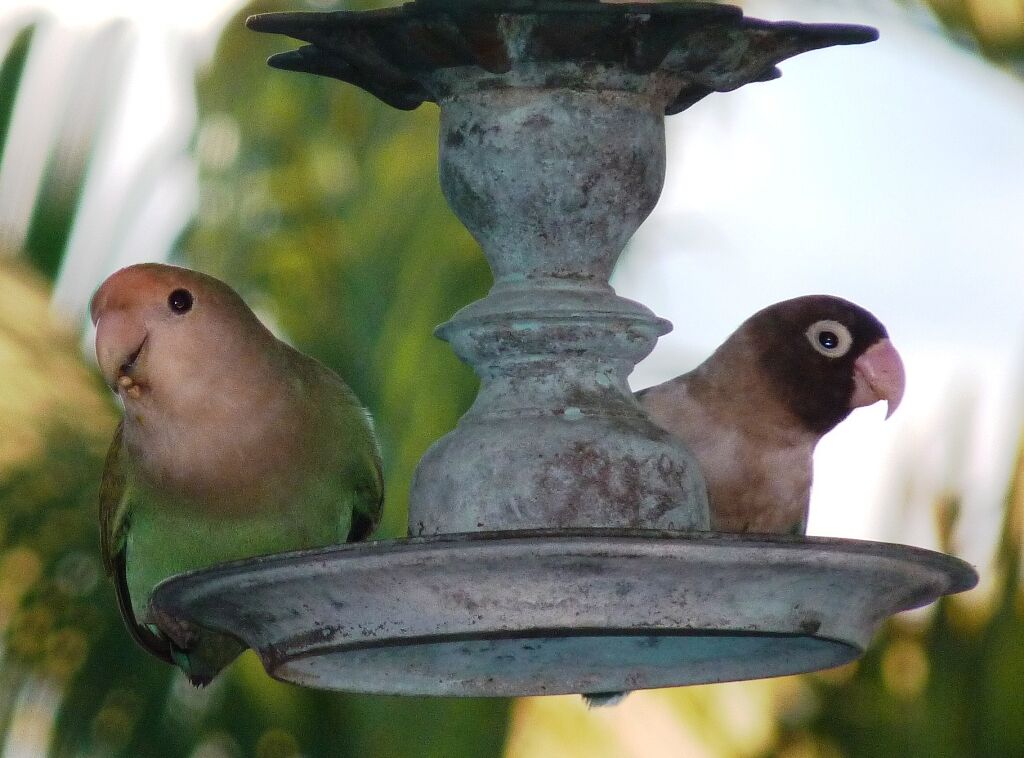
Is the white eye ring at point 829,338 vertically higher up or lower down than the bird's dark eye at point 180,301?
higher up

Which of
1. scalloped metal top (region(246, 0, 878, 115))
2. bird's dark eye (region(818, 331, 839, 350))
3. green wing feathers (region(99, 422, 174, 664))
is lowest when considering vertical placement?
green wing feathers (region(99, 422, 174, 664))

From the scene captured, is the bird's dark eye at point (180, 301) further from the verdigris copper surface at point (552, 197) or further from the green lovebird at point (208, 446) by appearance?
the verdigris copper surface at point (552, 197)

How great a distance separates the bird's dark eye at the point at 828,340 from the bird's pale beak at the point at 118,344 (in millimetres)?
1170

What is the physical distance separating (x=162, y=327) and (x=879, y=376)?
113 cm

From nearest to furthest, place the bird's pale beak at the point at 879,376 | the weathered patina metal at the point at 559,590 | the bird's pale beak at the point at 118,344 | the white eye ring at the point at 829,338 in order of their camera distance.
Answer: the weathered patina metal at the point at 559,590, the bird's pale beak at the point at 118,344, the bird's pale beak at the point at 879,376, the white eye ring at the point at 829,338

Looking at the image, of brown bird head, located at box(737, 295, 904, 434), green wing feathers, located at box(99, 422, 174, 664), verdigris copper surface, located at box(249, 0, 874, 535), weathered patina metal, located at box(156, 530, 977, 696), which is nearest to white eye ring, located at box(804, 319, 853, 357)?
brown bird head, located at box(737, 295, 904, 434)

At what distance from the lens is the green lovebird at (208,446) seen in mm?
1965

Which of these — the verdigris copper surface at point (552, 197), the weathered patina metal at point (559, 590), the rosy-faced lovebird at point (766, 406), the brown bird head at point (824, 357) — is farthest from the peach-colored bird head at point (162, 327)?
the brown bird head at point (824, 357)

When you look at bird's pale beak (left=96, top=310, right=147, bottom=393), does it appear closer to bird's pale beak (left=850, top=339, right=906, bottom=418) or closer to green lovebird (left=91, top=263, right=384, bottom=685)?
green lovebird (left=91, top=263, right=384, bottom=685)

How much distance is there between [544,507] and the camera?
57.3 inches

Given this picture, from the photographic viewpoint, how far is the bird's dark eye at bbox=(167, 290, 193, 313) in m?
1.98

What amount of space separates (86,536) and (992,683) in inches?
90.1

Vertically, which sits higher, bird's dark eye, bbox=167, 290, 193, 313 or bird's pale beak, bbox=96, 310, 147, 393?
bird's dark eye, bbox=167, 290, 193, 313

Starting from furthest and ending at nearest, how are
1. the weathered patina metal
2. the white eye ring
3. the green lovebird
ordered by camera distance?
the white eye ring < the green lovebird < the weathered patina metal
